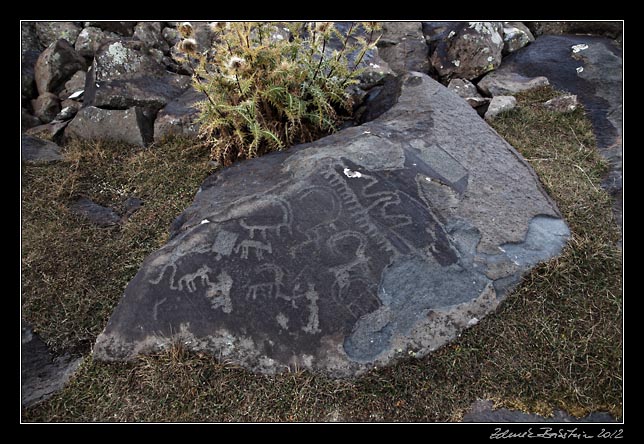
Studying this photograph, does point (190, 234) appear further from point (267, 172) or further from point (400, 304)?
point (400, 304)

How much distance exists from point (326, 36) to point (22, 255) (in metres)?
2.57

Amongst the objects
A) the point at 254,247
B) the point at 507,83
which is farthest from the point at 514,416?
the point at 507,83

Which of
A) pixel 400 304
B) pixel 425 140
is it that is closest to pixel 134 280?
pixel 400 304

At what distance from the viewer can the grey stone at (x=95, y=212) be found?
364cm

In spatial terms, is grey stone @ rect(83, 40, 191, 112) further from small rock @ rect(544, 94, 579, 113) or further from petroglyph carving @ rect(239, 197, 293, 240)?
small rock @ rect(544, 94, 579, 113)

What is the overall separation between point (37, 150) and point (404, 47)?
3.79m

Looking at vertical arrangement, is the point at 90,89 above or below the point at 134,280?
above

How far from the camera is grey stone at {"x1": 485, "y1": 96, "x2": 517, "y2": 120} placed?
14.9ft

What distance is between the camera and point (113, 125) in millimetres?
4469

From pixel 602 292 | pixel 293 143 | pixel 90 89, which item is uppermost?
pixel 90 89

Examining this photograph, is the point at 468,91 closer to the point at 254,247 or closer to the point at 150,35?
the point at 254,247

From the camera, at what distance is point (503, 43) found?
5.51 m

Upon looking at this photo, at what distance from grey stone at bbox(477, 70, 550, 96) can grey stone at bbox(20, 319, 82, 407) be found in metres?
4.27

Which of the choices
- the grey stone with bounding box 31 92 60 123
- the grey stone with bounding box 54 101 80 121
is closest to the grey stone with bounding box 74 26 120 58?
the grey stone with bounding box 31 92 60 123
